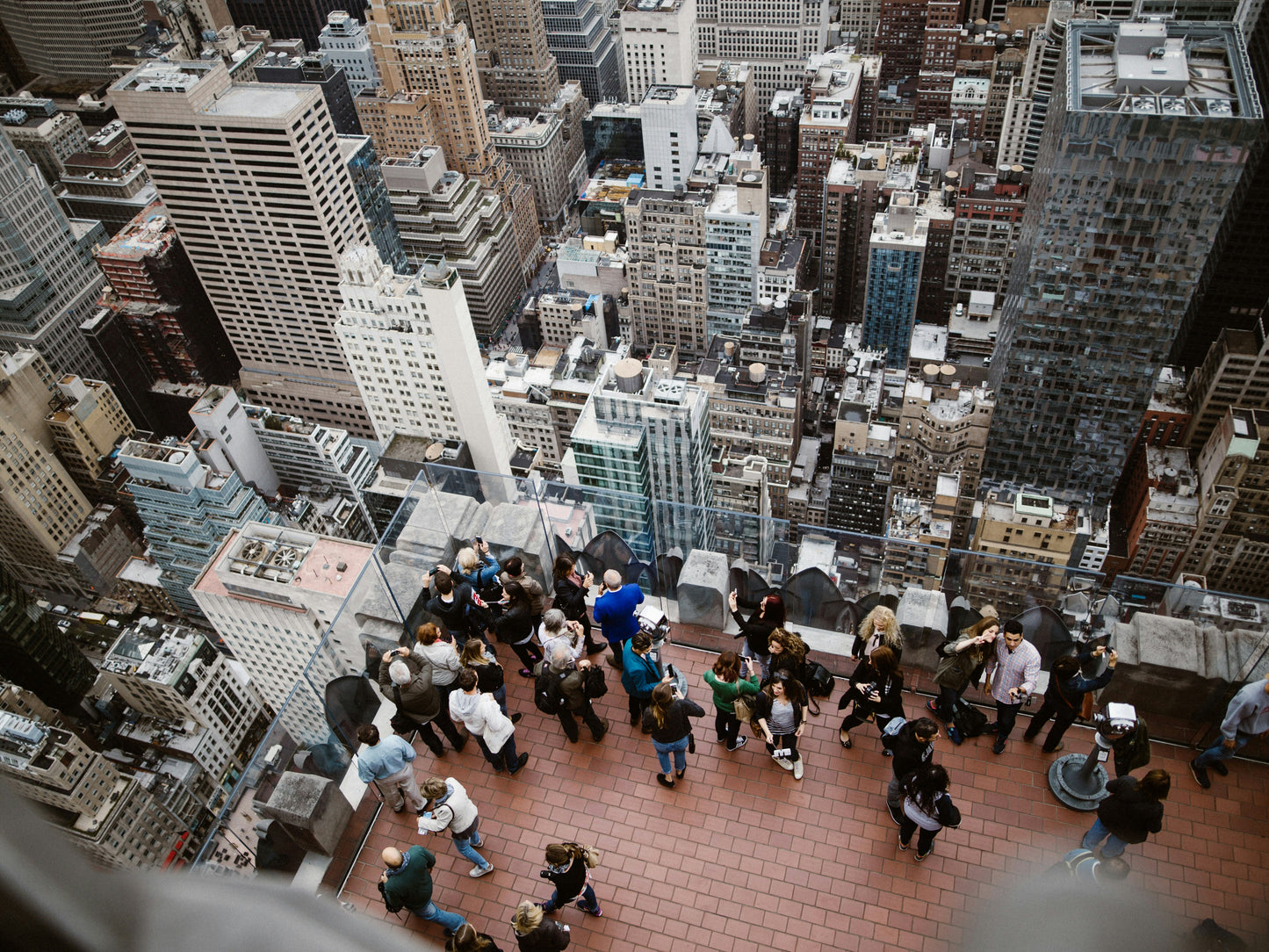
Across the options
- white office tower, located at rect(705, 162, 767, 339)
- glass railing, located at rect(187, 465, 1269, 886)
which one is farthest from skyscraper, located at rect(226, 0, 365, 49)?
glass railing, located at rect(187, 465, 1269, 886)

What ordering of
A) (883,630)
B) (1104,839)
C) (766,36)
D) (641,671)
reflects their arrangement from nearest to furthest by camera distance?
(1104,839) → (883,630) → (641,671) → (766,36)

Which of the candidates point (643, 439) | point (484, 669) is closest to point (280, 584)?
point (643, 439)

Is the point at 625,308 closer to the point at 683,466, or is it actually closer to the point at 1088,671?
the point at 683,466

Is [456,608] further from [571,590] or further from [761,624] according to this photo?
[761,624]

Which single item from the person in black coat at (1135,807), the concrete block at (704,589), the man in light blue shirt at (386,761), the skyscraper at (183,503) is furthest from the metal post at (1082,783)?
the skyscraper at (183,503)

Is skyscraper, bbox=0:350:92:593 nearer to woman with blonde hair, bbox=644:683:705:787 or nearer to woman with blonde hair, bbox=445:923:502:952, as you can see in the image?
woman with blonde hair, bbox=644:683:705:787

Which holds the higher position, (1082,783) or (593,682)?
(593,682)
